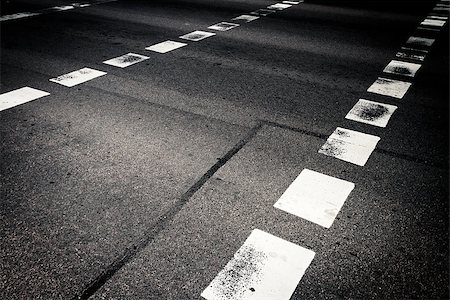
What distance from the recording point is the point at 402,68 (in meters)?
6.75

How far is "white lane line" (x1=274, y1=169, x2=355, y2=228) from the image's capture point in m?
3.38

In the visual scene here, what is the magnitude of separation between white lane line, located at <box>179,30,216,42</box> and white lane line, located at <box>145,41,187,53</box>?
42 cm

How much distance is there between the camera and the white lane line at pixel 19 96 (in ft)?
17.4

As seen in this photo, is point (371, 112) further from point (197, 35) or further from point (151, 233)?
point (197, 35)

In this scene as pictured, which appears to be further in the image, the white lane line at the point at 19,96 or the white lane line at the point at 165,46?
the white lane line at the point at 165,46

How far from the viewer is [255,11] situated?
10711 mm

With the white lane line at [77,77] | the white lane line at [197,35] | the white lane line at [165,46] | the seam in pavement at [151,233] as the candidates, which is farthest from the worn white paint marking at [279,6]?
the seam in pavement at [151,233]

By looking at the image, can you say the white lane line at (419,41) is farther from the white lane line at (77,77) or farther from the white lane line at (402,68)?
the white lane line at (77,77)

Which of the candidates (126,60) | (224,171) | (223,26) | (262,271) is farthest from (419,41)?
(262,271)

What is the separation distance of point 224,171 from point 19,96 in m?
3.37

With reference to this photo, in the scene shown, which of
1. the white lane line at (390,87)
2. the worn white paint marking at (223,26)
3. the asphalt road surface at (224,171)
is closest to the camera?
the asphalt road surface at (224,171)

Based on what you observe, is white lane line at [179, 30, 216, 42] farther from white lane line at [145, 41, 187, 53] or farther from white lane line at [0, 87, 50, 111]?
white lane line at [0, 87, 50, 111]

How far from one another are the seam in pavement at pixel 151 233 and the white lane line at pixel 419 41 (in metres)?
5.52

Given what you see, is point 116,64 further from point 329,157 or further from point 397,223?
point 397,223
